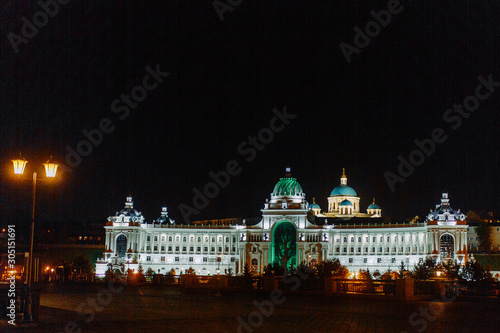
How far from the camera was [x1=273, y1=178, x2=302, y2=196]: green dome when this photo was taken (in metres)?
141

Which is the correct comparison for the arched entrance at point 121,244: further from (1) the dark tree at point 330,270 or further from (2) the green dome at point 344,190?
(1) the dark tree at point 330,270

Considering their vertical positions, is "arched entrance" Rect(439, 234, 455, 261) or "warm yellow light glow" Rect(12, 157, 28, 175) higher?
"warm yellow light glow" Rect(12, 157, 28, 175)

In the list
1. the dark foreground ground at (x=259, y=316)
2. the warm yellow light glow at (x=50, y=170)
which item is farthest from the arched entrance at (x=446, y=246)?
the warm yellow light glow at (x=50, y=170)

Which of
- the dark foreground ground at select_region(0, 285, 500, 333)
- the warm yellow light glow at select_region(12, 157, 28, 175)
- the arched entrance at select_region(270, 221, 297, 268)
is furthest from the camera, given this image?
the arched entrance at select_region(270, 221, 297, 268)

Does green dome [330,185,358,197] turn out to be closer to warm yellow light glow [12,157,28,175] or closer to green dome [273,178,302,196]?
green dome [273,178,302,196]

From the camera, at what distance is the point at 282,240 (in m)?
136

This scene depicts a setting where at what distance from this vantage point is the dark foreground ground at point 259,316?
20.8m

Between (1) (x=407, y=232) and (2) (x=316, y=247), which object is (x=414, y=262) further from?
(2) (x=316, y=247)

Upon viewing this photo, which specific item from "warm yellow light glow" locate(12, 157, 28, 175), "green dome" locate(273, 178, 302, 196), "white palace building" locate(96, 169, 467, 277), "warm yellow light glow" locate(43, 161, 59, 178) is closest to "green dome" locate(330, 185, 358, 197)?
"white palace building" locate(96, 169, 467, 277)

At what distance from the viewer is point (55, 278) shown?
64562mm

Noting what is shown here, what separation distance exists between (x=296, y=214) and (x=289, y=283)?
9472 cm

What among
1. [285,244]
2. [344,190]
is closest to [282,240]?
[285,244]

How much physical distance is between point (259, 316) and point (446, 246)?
4315 inches

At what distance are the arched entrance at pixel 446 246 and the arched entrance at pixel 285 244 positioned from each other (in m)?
29.4
